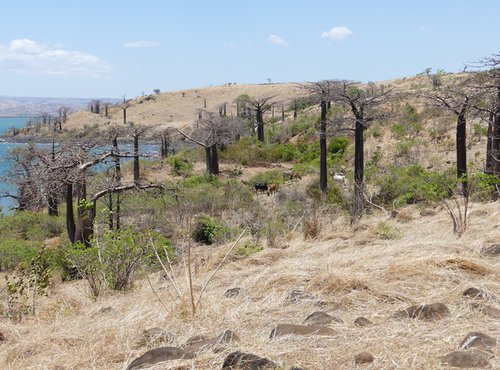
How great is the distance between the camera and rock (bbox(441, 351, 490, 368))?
352 cm

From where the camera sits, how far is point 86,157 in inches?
568

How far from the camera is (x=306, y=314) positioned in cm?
518

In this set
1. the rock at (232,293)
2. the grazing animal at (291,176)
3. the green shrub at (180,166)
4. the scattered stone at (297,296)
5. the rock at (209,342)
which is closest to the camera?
the rock at (209,342)

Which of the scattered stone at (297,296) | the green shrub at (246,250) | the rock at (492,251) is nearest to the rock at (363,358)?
the scattered stone at (297,296)

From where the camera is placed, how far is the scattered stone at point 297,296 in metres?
5.57

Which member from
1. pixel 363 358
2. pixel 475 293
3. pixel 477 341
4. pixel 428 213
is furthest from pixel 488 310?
pixel 428 213

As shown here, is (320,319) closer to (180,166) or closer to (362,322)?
(362,322)

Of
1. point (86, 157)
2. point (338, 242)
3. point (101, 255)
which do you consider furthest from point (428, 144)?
point (101, 255)

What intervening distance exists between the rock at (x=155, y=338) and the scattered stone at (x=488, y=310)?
→ 96.6 inches

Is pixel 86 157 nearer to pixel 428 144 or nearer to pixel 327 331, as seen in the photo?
pixel 327 331

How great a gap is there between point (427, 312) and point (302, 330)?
101 centimetres

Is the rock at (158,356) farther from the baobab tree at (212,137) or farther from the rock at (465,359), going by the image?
the baobab tree at (212,137)

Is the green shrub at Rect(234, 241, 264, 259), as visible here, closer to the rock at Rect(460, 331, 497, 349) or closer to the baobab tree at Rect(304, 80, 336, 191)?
the rock at Rect(460, 331, 497, 349)

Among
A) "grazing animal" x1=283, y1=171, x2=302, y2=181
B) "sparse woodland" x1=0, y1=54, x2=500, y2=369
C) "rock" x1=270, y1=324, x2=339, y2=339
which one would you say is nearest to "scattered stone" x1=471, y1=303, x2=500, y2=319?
"sparse woodland" x1=0, y1=54, x2=500, y2=369
